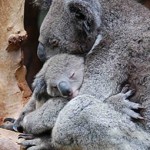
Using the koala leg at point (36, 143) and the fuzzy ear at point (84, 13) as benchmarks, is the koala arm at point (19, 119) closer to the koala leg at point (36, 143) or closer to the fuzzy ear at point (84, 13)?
the koala leg at point (36, 143)

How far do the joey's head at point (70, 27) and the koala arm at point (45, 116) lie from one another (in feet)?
1.54

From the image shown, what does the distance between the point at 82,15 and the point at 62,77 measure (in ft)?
1.63

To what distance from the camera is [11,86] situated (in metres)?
4.64

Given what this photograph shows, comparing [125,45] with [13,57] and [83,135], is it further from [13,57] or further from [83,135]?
[13,57]

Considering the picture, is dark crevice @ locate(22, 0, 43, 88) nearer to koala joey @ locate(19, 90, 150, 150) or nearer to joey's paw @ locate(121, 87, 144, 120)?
koala joey @ locate(19, 90, 150, 150)

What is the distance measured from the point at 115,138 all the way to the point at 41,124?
598 mm

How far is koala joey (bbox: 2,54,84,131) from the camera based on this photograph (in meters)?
3.97

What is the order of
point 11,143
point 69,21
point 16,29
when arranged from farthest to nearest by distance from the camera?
point 16,29
point 69,21
point 11,143

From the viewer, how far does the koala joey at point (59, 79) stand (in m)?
3.97

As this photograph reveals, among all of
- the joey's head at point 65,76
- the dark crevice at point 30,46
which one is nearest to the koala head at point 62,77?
the joey's head at point 65,76

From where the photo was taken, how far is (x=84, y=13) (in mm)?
4086

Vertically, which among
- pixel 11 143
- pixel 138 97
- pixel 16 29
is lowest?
pixel 11 143

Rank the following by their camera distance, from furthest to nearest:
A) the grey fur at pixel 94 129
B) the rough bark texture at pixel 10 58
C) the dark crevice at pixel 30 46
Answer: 1. the dark crevice at pixel 30 46
2. the rough bark texture at pixel 10 58
3. the grey fur at pixel 94 129

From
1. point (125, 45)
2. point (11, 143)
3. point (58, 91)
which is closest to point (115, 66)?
point (125, 45)
